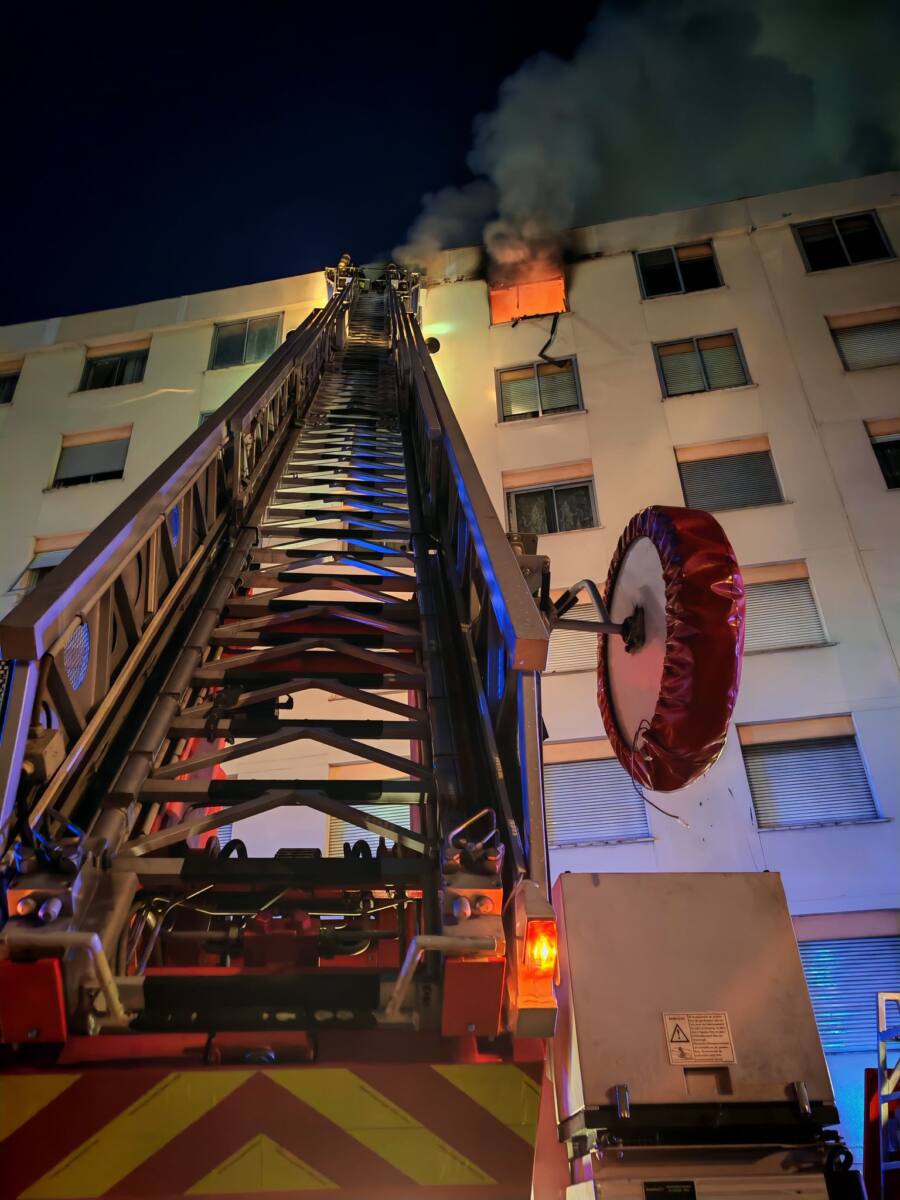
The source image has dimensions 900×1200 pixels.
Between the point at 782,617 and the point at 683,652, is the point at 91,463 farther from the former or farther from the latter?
the point at 683,652

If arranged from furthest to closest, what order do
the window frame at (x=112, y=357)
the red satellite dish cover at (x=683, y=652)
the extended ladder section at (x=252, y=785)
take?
1. the window frame at (x=112, y=357)
2. the red satellite dish cover at (x=683, y=652)
3. the extended ladder section at (x=252, y=785)

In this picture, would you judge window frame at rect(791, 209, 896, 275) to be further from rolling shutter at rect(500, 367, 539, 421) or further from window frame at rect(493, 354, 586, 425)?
rolling shutter at rect(500, 367, 539, 421)

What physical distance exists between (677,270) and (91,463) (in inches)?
457

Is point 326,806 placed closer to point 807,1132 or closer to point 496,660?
point 496,660

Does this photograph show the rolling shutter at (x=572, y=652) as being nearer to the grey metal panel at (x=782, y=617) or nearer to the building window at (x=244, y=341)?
the grey metal panel at (x=782, y=617)

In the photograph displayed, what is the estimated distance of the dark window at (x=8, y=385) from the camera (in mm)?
15891

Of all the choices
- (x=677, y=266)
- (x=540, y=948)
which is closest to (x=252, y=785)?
(x=540, y=948)

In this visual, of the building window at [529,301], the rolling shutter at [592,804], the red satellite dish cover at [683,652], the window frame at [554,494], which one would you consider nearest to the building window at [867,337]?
the window frame at [554,494]

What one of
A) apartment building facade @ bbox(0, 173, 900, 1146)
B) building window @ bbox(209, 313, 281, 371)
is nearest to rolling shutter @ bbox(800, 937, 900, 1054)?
apartment building facade @ bbox(0, 173, 900, 1146)

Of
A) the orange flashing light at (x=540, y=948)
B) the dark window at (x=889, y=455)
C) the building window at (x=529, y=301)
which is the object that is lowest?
the orange flashing light at (x=540, y=948)

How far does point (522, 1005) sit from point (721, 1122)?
5.32ft

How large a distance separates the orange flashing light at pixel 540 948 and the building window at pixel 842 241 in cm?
1490

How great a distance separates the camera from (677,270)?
46.8ft

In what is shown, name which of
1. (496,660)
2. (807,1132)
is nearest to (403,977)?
(496,660)
